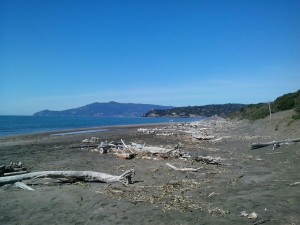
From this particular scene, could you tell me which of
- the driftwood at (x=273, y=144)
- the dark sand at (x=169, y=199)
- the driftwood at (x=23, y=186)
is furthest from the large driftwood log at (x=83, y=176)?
the driftwood at (x=273, y=144)

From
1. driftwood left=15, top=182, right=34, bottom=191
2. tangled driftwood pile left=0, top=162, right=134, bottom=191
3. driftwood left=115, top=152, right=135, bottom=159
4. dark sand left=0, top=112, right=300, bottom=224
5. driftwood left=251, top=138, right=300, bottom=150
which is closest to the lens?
dark sand left=0, top=112, right=300, bottom=224

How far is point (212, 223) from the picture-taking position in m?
6.70

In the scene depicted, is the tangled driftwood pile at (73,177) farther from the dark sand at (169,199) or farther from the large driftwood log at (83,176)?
the dark sand at (169,199)

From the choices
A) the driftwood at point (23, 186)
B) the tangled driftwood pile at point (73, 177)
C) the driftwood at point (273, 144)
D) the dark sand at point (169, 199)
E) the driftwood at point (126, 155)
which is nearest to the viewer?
the dark sand at point (169, 199)

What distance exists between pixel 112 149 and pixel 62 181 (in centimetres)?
945

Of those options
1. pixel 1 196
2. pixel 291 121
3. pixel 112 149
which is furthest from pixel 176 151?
pixel 291 121

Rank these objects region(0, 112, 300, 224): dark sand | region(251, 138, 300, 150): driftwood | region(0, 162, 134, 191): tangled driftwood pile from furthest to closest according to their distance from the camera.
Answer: region(251, 138, 300, 150): driftwood < region(0, 162, 134, 191): tangled driftwood pile < region(0, 112, 300, 224): dark sand

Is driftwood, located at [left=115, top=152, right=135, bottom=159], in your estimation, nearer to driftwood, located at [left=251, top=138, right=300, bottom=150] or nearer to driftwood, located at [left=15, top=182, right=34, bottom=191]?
driftwood, located at [left=15, top=182, right=34, bottom=191]

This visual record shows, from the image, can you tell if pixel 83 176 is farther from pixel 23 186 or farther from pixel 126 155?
pixel 126 155

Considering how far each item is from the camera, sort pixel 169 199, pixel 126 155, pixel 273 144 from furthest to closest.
→ pixel 273 144 < pixel 126 155 < pixel 169 199

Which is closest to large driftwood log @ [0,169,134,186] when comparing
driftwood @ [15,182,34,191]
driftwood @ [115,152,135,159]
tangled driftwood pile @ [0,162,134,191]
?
tangled driftwood pile @ [0,162,134,191]

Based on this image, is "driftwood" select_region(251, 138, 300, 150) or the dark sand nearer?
the dark sand

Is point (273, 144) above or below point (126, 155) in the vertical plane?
below

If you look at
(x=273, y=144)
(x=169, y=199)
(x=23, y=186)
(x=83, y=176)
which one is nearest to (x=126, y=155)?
(x=83, y=176)
